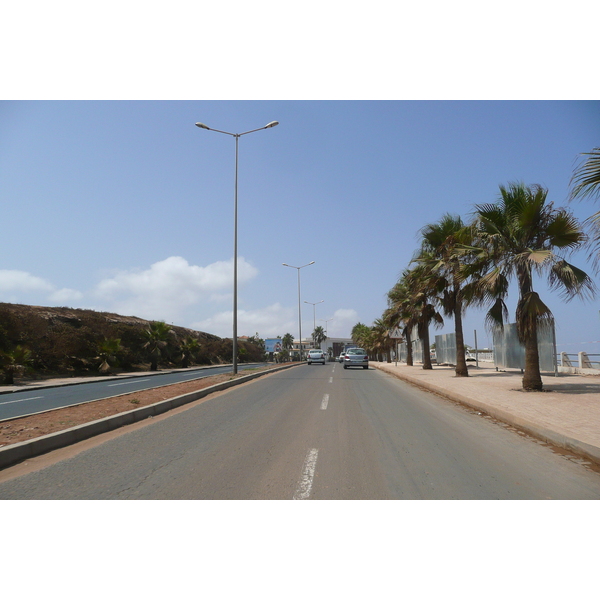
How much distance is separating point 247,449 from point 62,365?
27.9 m

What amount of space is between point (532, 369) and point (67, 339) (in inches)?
1088

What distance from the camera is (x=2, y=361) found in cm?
2289

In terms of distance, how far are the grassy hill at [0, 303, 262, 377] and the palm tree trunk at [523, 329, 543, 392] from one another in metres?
25.0

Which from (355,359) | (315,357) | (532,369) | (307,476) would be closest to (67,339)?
(355,359)

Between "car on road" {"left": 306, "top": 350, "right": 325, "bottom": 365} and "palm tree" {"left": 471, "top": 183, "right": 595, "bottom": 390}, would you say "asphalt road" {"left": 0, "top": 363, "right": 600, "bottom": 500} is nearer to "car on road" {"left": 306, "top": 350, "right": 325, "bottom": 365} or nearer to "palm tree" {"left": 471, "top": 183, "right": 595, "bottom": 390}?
"palm tree" {"left": 471, "top": 183, "right": 595, "bottom": 390}

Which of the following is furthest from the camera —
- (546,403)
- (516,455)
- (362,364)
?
(362,364)

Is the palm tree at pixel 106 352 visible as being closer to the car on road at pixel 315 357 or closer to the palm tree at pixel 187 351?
the palm tree at pixel 187 351

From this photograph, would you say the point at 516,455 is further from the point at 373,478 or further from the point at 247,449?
the point at 247,449

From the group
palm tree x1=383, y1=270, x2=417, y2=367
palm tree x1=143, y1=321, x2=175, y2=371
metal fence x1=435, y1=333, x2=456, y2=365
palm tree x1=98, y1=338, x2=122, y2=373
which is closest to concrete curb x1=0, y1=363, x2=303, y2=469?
palm tree x1=98, y1=338, x2=122, y2=373

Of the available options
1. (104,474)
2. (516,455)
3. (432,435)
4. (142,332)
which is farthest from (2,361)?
(516,455)

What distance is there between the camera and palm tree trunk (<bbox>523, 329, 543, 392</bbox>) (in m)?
13.8

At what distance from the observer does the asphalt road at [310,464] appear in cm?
507

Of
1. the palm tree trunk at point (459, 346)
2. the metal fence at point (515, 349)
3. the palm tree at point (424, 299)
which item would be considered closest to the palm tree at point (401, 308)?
the palm tree at point (424, 299)

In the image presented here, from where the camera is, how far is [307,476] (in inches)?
219
